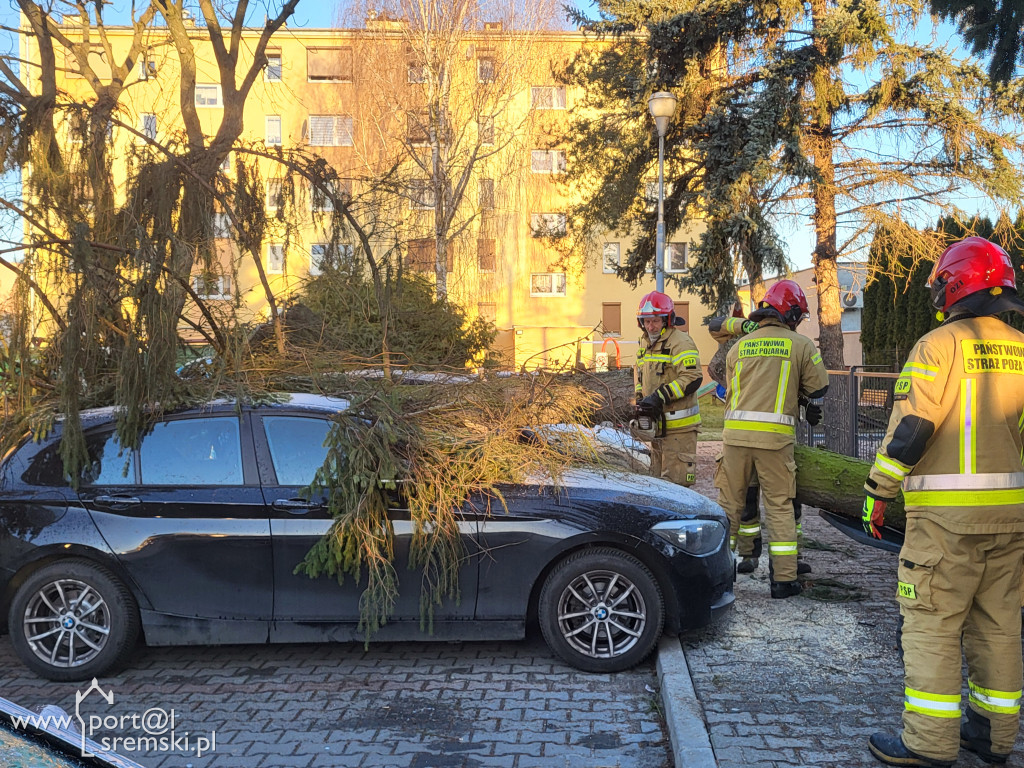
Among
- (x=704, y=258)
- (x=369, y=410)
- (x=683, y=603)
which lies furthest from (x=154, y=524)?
(x=704, y=258)

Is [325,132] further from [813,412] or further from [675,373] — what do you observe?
[813,412]

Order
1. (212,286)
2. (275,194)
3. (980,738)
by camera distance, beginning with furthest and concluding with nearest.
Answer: (275,194)
(212,286)
(980,738)

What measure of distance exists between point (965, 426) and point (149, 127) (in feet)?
18.5

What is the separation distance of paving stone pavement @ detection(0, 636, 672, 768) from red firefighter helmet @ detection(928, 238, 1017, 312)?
7.67 ft

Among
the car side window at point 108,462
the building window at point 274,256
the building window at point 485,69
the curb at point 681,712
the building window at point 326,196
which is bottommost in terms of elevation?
the curb at point 681,712

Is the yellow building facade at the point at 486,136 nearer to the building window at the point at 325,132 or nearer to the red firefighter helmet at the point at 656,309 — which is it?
the building window at the point at 325,132

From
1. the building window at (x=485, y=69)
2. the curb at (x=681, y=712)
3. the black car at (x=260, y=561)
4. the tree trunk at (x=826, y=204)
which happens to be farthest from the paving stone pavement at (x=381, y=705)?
the building window at (x=485, y=69)

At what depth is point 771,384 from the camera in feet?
18.3

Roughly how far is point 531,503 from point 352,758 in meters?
1.57

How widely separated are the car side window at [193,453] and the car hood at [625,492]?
1.65 metres

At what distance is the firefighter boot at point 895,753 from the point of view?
10.8 ft

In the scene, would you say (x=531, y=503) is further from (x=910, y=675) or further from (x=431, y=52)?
(x=431, y=52)

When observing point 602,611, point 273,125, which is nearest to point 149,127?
point 602,611

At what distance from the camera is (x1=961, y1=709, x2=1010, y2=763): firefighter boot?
3396mm
